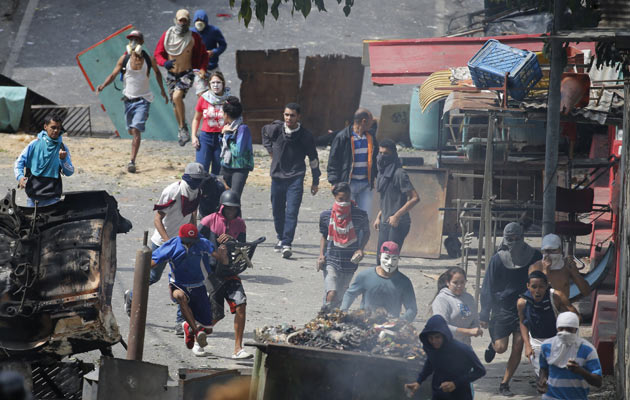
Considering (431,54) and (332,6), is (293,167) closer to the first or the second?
(431,54)

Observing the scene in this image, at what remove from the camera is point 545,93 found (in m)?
11.4

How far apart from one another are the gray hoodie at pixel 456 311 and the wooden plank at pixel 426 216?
196 inches

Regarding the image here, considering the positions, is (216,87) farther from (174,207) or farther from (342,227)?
(342,227)

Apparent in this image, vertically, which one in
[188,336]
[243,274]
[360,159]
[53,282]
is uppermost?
[360,159]

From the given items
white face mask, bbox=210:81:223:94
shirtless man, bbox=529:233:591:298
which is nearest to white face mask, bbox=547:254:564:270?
shirtless man, bbox=529:233:591:298

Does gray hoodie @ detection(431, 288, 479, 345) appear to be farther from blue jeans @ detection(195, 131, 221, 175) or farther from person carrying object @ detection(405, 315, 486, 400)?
blue jeans @ detection(195, 131, 221, 175)

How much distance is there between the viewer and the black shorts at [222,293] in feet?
31.2

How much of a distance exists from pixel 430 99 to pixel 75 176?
6.44 metres

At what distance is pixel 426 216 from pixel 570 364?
289 inches

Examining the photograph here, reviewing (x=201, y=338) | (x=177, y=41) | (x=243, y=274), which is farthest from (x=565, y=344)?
(x=177, y=41)

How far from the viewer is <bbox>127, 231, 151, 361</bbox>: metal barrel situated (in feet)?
25.9

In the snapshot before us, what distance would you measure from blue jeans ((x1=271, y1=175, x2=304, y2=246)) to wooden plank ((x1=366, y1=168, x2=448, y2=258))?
1.39 metres

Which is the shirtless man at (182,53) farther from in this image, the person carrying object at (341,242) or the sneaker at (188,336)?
the sneaker at (188,336)

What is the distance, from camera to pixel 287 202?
13.1 metres
